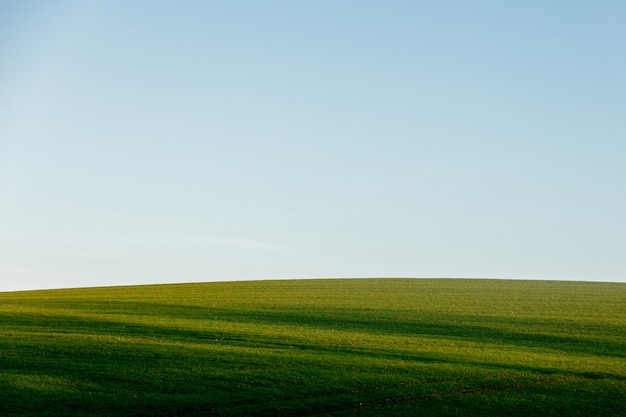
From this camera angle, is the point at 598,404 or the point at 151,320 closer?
the point at 598,404

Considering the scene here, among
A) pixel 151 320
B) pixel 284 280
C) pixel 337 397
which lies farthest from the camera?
pixel 284 280

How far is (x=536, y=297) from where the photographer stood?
58.8 meters

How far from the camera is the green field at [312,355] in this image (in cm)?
2677

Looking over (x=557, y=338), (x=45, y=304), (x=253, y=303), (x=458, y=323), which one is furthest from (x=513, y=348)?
(x=45, y=304)

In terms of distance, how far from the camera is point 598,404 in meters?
27.5

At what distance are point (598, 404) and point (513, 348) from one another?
34.4 ft

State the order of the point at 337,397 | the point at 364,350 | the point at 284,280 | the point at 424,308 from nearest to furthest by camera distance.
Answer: the point at 337,397 < the point at 364,350 < the point at 424,308 < the point at 284,280

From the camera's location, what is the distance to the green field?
26.8 meters

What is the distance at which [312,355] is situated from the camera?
3397cm

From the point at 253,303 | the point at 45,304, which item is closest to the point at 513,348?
the point at 253,303

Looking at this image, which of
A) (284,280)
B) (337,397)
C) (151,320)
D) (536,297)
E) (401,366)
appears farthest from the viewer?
(284,280)

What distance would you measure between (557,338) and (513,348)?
15.3 feet

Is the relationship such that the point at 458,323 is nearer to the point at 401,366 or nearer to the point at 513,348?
the point at 513,348

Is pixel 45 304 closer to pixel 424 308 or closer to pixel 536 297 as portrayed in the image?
pixel 424 308
